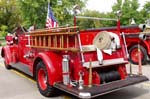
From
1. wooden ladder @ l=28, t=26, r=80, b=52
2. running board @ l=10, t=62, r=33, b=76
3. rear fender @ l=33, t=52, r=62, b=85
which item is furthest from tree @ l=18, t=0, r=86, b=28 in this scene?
rear fender @ l=33, t=52, r=62, b=85

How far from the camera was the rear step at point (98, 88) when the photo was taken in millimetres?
4939

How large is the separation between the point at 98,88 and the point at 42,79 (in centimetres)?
178

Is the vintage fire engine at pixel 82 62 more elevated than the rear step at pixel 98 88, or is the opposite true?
the vintage fire engine at pixel 82 62

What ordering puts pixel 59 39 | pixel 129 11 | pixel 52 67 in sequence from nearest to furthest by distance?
pixel 52 67 < pixel 59 39 < pixel 129 11

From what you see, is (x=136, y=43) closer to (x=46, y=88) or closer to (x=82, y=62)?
(x=46, y=88)

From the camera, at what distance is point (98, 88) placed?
205 inches

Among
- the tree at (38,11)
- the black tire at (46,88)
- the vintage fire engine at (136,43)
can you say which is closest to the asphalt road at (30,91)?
the black tire at (46,88)

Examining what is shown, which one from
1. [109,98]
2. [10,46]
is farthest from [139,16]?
[109,98]

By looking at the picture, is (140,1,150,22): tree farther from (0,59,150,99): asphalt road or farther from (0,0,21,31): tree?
(0,0,21,31): tree

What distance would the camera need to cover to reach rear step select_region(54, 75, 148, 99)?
494 cm

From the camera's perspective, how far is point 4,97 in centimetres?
640

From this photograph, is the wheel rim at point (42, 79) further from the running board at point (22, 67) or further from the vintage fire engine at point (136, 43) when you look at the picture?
the vintage fire engine at point (136, 43)

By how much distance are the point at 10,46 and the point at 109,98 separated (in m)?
5.24

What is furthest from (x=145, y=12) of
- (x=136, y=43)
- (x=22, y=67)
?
(x=22, y=67)
